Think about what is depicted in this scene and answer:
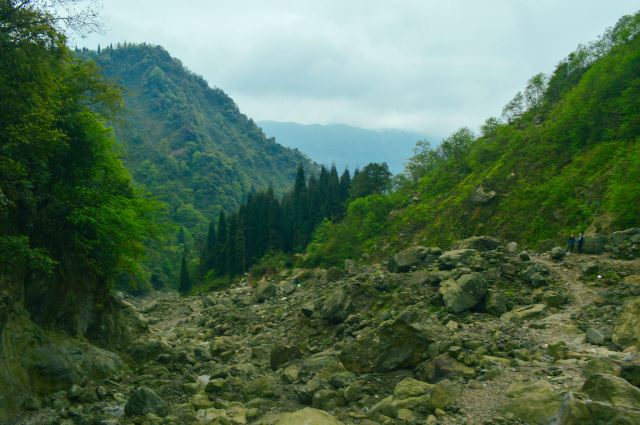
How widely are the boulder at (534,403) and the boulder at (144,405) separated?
997 centimetres

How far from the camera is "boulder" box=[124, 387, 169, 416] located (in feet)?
50.6

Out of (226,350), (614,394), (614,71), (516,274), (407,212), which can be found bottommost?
(226,350)

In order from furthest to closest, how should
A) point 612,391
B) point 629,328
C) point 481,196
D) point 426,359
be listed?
point 481,196 < point 426,359 < point 629,328 < point 612,391

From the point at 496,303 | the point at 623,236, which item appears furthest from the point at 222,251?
the point at 496,303

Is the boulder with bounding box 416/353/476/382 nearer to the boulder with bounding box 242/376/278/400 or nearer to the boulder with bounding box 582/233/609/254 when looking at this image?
the boulder with bounding box 242/376/278/400

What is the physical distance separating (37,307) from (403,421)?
1546cm

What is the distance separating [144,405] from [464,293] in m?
Result: 12.8

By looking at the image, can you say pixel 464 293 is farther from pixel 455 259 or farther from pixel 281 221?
pixel 281 221

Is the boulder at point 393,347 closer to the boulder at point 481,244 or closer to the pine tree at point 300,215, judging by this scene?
the boulder at point 481,244

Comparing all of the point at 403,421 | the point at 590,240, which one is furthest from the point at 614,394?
the point at 590,240

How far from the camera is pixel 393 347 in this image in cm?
1661

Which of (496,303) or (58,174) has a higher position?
(58,174)

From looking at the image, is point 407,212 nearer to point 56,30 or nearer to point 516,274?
point 516,274

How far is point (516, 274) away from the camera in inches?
905
